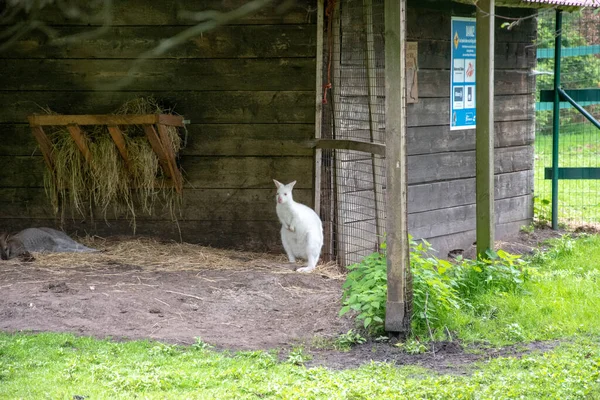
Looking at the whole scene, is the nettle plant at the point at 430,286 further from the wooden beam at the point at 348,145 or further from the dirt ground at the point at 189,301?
the wooden beam at the point at 348,145

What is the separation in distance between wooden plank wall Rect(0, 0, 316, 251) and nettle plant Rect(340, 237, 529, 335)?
7.66 ft

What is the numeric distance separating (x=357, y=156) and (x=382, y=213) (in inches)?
26.9

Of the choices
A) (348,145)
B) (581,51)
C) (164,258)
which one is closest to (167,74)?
(164,258)

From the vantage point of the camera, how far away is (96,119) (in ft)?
27.6

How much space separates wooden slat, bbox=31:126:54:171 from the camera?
8.64 m

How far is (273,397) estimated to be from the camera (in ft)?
15.6

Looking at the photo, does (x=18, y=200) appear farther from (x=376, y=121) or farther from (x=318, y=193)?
(x=376, y=121)

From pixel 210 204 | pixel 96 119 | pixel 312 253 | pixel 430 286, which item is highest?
pixel 96 119

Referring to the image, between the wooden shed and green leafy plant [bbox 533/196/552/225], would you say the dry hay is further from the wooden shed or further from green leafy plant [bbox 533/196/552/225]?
green leafy plant [bbox 533/196/552/225]

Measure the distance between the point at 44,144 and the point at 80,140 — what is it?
471mm

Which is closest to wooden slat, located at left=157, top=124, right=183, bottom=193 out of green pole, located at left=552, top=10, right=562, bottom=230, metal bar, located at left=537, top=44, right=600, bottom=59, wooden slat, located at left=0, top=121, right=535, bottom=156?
wooden slat, located at left=0, top=121, right=535, bottom=156

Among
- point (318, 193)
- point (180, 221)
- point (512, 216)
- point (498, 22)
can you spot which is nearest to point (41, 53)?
point (180, 221)

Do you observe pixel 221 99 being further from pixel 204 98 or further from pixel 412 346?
pixel 412 346

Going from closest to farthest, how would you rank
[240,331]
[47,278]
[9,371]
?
[9,371], [240,331], [47,278]
